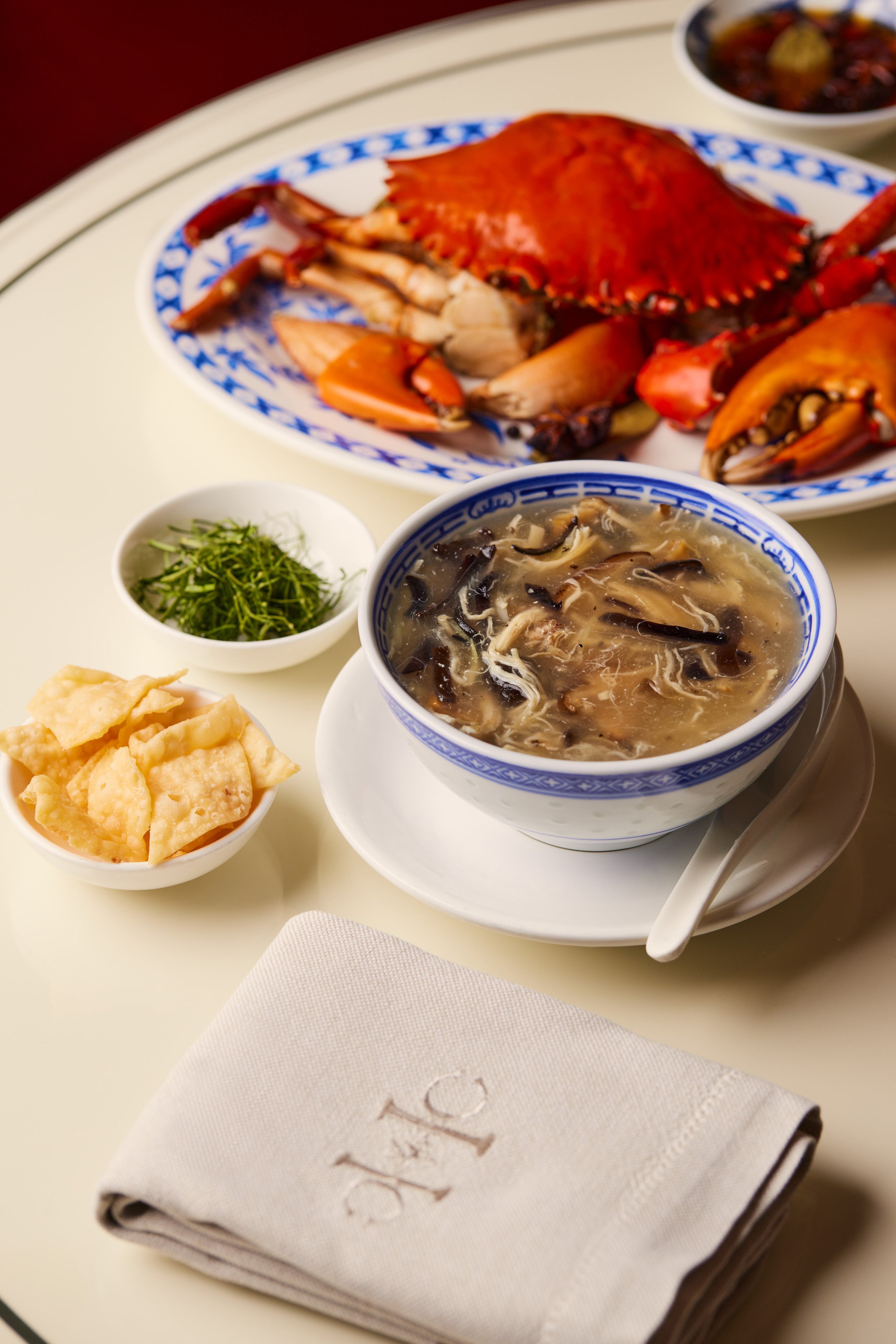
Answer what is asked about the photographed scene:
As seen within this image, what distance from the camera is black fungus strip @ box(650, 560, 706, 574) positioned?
130 centimetres

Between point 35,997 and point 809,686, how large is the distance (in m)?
0.82

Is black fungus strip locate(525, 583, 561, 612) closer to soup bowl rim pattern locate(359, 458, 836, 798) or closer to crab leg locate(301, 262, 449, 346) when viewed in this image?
soup bowl rim pattern locate(359, 458, 836, 798)

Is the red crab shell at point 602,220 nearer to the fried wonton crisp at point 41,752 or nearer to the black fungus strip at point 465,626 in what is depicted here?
the black fungus strip at point 465,626

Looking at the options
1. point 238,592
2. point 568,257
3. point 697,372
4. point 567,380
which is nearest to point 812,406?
point 697,372

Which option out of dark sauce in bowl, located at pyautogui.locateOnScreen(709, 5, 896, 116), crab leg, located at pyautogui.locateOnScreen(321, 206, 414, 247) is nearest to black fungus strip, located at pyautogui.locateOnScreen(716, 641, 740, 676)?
crab leg, located at pyautogui.locateOnScreen(321, 206, 414, 247)

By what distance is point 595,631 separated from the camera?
4.12ft

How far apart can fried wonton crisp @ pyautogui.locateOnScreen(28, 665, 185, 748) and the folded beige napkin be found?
1.29 ft

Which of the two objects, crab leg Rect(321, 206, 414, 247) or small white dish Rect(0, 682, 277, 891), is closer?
small white dish Rect(0, 682, 277, 891)

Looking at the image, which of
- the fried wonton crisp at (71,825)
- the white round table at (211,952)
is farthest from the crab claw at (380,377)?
the fried wonton crisp at (71,825)

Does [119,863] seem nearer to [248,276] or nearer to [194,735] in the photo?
[194,735]

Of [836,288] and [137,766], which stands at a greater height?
[137,766]

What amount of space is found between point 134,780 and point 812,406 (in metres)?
1.16

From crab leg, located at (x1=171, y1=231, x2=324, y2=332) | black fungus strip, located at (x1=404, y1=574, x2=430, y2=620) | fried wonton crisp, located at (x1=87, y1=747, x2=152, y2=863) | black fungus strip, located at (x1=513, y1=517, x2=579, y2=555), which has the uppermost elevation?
crab leg, located at (x1=171, y1=231, x2=324, y2=332)

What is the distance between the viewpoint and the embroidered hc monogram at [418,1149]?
0.91 meters
